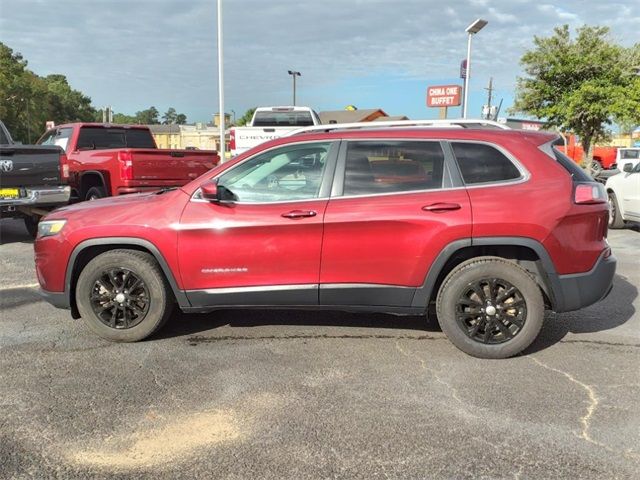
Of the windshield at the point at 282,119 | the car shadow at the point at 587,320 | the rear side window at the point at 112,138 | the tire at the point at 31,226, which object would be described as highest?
the windshield at the point at 282,119

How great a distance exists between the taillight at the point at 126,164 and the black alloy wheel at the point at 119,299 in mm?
4828

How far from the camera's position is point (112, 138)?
36.7 feet

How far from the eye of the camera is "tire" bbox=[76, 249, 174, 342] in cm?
435

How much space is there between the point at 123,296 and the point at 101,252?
0.42m

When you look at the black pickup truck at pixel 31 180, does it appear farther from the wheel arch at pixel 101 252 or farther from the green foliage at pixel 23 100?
the green foliage at pixel 23 100

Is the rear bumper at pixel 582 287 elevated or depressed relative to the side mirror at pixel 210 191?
depressed

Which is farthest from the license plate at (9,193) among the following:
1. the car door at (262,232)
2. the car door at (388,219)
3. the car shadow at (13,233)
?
the car door at (388,219)

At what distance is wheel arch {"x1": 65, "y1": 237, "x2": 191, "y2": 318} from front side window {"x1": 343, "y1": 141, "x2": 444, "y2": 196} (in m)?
1.53

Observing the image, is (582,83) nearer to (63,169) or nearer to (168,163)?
(168,163)

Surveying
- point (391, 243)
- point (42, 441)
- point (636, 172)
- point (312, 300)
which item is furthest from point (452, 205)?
point (636, 172)

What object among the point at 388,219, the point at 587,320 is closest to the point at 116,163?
the point at 388,219

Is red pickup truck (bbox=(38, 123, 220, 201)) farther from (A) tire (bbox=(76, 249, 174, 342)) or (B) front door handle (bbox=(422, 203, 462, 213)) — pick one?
(B) front door handle (bbox=(422, 203, 462, 213))

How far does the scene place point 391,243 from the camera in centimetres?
405

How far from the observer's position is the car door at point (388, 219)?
4020 millimetres
